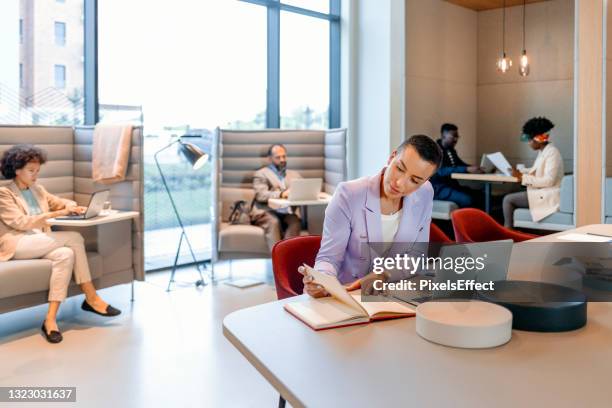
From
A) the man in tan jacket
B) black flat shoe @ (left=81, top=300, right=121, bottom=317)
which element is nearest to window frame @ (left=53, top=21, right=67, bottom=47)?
the man in tan jacket

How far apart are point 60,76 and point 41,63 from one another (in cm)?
18

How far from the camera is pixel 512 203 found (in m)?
5.59

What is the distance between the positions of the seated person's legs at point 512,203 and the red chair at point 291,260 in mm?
3985

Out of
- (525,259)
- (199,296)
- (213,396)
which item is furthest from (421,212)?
(199,296)

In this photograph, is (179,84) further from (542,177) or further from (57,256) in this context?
(542,177)

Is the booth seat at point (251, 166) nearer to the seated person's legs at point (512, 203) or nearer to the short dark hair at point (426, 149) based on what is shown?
the seated person's legs at point (512, 203)

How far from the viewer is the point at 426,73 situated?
6758 mm

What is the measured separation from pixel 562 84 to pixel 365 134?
249cm

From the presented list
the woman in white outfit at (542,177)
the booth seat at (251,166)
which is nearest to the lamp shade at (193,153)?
the booth seat at (251,166)

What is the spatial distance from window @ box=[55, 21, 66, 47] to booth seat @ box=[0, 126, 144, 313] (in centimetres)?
83

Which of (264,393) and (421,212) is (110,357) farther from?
(421,212)

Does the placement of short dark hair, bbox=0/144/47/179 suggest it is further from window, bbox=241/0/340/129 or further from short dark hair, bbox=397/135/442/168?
window, bbox=241/0/340/129

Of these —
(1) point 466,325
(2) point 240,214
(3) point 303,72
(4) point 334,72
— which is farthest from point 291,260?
(4) point 334,72

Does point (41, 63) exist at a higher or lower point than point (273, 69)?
lower
